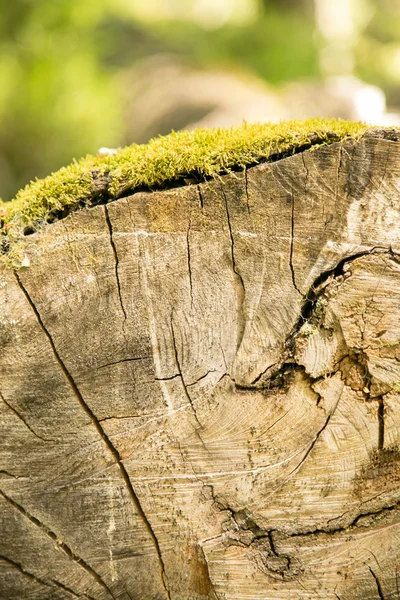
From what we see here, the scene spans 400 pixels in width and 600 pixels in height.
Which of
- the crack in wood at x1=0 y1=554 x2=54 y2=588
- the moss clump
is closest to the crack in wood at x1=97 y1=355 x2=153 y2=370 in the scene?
the moss clump

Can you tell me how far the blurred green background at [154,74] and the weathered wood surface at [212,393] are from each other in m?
3.16

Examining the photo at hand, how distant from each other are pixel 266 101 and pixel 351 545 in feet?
15.7

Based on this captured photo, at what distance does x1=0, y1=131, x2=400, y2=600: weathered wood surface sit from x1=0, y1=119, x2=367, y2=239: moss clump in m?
0.08

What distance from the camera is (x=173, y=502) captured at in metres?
1.97

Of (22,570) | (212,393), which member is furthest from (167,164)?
(22,570)

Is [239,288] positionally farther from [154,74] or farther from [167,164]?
[154,74]

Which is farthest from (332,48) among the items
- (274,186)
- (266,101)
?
(274,186)

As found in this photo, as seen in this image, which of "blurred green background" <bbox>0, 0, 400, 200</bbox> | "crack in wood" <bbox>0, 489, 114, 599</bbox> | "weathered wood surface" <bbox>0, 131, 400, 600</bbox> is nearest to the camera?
"weathered wood surface" <bbox>0, 131, 400, 600</bbox>

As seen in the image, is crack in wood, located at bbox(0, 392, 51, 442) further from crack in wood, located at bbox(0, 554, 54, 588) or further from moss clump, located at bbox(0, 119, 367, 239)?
moss clump, located at bbox(0, 119, 367, 239)

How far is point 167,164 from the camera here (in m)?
1.92

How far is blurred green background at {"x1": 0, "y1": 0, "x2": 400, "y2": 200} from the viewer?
5668 millimetres

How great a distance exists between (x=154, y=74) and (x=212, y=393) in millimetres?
6532

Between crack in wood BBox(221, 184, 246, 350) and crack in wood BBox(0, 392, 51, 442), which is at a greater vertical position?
crack in wood BBox(221, 184, 246, 350)

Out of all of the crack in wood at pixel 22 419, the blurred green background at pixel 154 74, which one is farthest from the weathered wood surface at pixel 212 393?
the blurred green background at pixel 154 74
